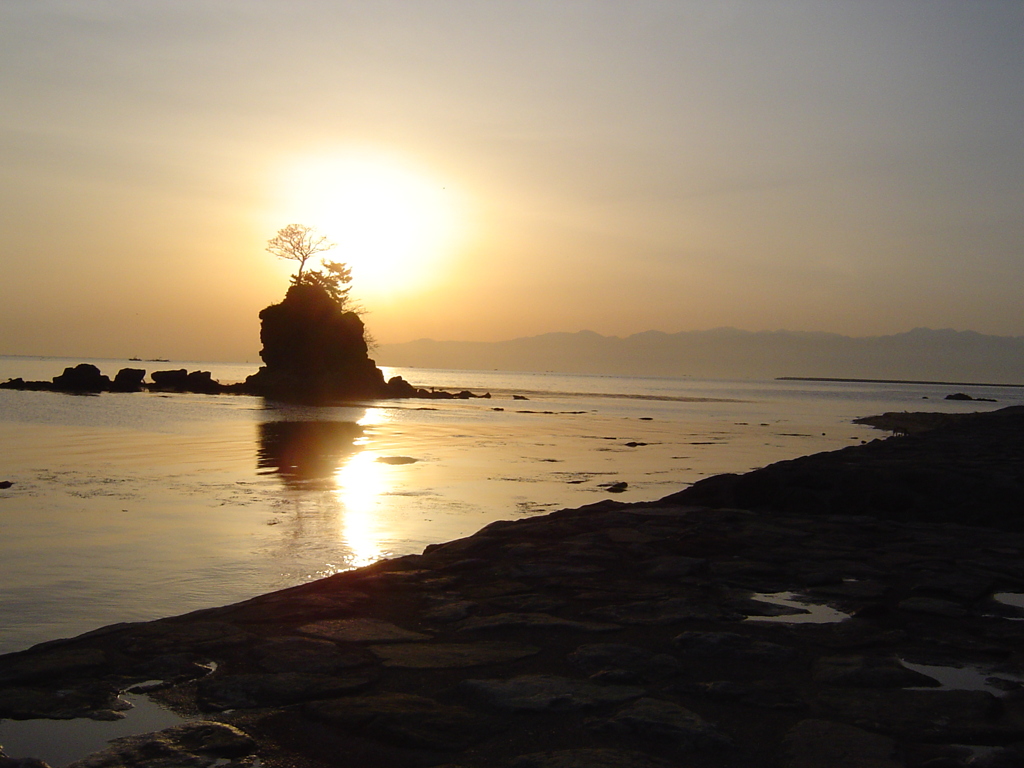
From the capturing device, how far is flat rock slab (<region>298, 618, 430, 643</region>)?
184 inches

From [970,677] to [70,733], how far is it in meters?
4.44

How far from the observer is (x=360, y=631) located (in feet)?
15.8

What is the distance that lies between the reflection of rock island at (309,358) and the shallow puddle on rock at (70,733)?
68.6 m

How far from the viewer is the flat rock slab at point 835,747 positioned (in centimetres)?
311

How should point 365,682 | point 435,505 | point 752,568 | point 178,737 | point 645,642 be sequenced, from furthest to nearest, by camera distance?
point 435,505 → point 752,568 → point 645,642 → point 365,682 → point 178,737

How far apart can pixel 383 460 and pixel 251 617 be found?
14.4 metres

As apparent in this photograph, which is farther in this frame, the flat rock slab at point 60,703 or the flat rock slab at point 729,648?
A: the flat rock slab at point 729,648

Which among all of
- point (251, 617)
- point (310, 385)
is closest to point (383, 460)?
point (251, 617)

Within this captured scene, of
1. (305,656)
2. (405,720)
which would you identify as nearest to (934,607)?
(405,720)

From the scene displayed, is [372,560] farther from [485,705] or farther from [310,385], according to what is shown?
[310,385]

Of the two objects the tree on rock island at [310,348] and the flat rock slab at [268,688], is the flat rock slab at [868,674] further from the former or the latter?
the tree on rock island at [310,348]

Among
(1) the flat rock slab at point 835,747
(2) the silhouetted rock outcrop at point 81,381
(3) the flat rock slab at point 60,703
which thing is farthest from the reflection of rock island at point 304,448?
(2) the silhouetted rock outcrop at point 81,381

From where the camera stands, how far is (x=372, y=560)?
28.3 ft

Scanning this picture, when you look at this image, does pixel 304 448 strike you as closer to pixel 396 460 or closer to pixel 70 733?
pixel 396 460
